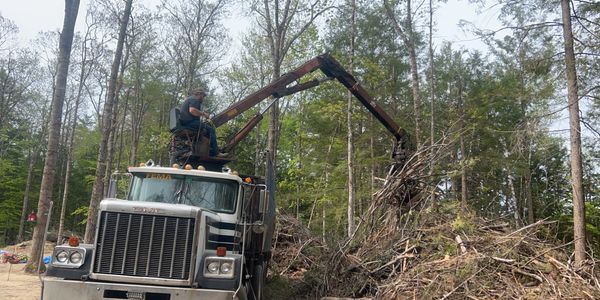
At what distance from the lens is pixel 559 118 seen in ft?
39.9

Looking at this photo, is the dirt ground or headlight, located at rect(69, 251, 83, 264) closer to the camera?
headlight, located at rect(69, 251, 83, 264)

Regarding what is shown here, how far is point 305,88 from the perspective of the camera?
1199cm

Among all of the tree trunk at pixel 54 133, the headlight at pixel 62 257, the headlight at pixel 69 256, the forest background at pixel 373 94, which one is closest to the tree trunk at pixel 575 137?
the forest background at pixel 373 94

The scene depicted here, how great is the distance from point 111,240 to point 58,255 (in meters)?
0.72

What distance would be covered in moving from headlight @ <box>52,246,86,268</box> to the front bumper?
273 mm

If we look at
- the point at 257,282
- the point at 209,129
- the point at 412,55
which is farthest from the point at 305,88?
the point at 412,55

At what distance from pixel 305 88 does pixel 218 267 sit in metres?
6.62

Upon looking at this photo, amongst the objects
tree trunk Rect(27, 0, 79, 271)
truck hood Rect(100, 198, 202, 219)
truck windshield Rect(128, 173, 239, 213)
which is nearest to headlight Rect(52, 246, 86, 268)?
truck hood Rect(100, 198, 202, 219)

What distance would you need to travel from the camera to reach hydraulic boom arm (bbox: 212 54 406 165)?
1084 centimetres

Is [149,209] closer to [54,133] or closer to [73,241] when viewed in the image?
[73,241]

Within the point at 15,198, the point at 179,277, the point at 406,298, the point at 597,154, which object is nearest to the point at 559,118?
the point at 406,298

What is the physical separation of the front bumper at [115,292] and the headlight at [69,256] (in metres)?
0.27

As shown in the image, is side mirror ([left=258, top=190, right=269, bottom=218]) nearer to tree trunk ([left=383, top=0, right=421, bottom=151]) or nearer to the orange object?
the orange object

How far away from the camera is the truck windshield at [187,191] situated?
306 inches
